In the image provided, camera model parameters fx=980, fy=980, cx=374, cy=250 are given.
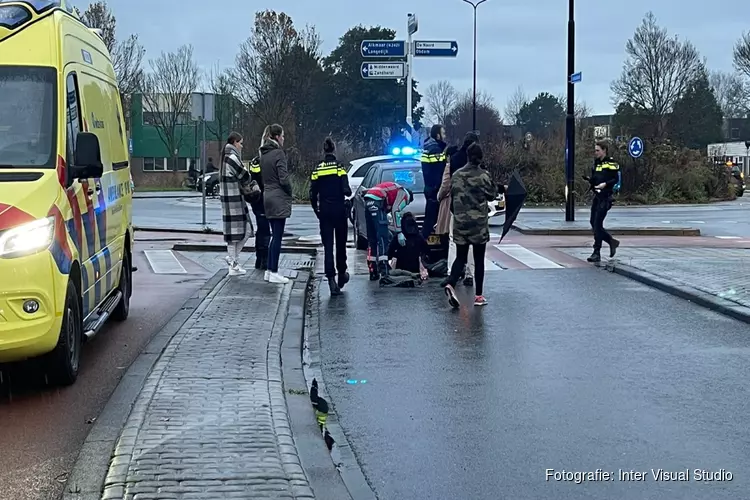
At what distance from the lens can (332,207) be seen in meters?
11.9

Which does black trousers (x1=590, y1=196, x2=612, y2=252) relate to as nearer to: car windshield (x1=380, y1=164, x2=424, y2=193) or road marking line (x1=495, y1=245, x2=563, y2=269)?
road marking line (x1=495, y1=245, x2=563, y2=269)

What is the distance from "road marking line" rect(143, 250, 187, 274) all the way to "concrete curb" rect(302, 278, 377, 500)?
193 inches

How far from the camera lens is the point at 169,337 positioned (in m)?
8.66

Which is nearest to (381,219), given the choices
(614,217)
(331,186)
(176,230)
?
(331,186)

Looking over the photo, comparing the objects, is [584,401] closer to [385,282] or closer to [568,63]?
[385,282]

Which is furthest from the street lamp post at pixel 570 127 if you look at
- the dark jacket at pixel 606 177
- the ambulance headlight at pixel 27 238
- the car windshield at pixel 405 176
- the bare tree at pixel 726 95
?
the bare tree at pixel 726 95

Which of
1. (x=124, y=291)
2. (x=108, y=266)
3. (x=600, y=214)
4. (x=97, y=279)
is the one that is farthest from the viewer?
(x=600, y=214)

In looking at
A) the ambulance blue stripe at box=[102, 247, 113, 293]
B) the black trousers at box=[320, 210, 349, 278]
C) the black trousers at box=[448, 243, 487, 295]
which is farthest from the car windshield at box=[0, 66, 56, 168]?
the black trousers at box=[448, 243, 487, 295]

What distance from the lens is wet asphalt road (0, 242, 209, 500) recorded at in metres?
5.16

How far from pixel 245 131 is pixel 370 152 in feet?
30.9

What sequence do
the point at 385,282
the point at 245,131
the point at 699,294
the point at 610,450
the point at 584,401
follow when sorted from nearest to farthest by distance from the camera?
the point at 610,450 → the point at 584,401 → the point at 699,294 → the point at 385,282 → the point at 245,131

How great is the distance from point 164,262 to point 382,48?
39.2 feet

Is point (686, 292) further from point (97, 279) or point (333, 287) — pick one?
point (97, 279)

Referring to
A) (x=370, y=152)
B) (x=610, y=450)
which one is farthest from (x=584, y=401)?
(x=370, y=152)
